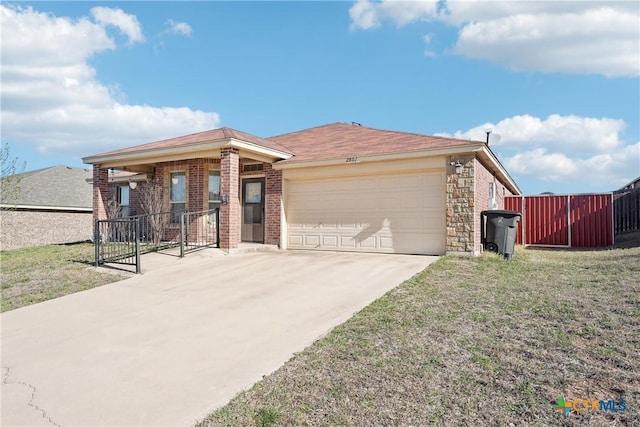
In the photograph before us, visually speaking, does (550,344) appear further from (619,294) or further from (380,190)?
(380,190)

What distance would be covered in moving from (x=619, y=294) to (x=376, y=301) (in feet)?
11.1

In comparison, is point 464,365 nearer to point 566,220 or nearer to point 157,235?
point 157,235

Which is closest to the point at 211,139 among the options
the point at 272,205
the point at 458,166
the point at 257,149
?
the point at 257,149

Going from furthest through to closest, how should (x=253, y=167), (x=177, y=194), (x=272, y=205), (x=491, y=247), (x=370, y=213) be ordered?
(x=177, y=194) < (x=253, y=167) < (x=272, y=205) < (x=370, y=213) < (x=491, y=247)

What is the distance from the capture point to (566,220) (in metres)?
14.2

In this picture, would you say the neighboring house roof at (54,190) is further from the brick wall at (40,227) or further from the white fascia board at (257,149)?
the white fascia board at (257,149)

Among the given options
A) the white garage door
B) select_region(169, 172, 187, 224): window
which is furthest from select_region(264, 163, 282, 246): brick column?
select_region(169, 172, 187, 224): window

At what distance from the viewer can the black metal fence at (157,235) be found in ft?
31.4

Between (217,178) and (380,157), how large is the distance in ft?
18.4

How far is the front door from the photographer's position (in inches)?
495

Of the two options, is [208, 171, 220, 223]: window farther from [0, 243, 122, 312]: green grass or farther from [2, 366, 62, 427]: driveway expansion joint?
[2, 366, 62, 427]: driveway expansion joint

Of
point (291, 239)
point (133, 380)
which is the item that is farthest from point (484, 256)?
point (133, 380)

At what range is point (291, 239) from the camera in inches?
467

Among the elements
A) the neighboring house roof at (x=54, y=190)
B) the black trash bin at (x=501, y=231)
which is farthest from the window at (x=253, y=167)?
the neighboring house roof at (x=54, y=190)
